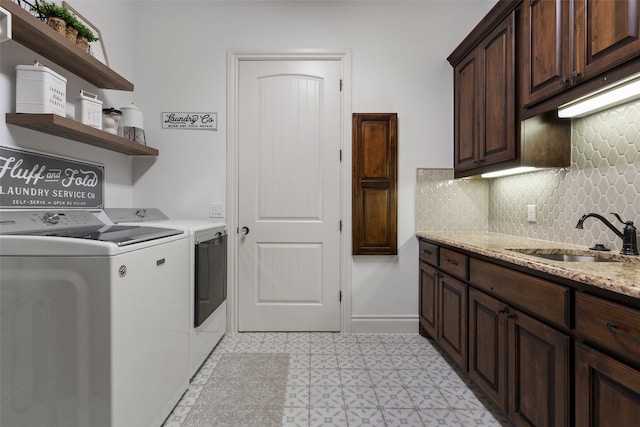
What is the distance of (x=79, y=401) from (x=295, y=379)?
3.82ft

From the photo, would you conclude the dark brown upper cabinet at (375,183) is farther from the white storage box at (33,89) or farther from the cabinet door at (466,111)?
the white storage box at (33,89)

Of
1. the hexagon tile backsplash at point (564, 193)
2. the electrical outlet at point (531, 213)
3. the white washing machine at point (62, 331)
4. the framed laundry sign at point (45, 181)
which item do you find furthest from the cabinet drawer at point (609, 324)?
the framed laundry sign at point (45, 181)

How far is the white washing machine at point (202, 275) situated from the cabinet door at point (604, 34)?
2164 mm

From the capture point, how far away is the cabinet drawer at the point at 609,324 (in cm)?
89

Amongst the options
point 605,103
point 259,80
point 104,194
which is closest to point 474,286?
point 605,103

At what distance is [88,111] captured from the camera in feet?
6.40

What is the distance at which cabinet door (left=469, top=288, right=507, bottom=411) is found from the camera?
1.53 meters

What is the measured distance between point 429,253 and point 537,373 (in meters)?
1.24

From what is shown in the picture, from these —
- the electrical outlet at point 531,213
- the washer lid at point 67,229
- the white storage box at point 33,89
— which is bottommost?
the washer lid at point 67,229

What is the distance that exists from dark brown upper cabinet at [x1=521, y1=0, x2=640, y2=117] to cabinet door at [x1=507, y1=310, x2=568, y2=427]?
103cm

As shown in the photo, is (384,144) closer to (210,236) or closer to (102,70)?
(210,236)

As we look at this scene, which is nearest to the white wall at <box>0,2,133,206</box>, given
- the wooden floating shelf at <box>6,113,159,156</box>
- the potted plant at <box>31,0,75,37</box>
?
the wooden floating shelf at <box>6,113,159,156</box>

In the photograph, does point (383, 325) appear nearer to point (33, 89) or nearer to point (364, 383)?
point (364, 383)

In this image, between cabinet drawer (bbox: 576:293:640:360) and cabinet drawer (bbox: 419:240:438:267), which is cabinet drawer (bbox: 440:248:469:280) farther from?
cabinet drawer (bbox: 576:293:640:360)
